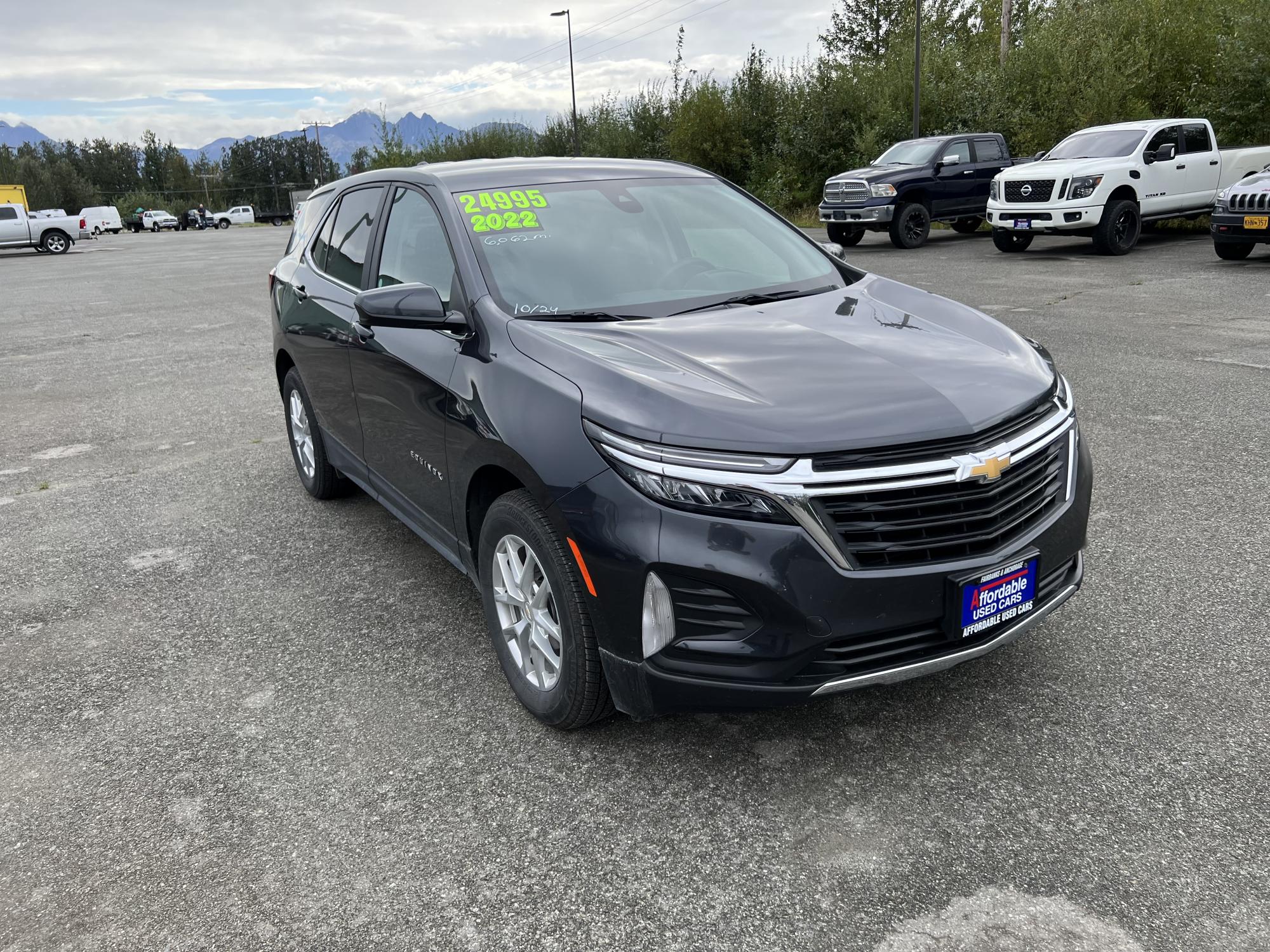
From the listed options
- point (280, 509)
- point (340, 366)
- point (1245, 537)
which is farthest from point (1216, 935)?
point (280, 509)

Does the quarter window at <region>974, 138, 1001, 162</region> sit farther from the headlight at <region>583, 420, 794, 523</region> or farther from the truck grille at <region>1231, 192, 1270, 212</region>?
the headlight at <region>583, 420, 794, 523</region>

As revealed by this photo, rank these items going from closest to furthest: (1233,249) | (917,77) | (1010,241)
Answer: (1233,249)
(1010,241)
(917,77)

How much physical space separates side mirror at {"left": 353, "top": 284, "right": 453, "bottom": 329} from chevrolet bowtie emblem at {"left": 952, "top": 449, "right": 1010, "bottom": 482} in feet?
5.70

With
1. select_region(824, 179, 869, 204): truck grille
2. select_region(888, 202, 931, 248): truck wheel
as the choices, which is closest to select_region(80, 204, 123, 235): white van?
select_region(824, 179, 869, 204): truck grille

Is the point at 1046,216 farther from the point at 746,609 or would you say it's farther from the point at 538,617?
the point at 746,609

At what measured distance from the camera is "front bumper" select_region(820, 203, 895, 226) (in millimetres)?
18406

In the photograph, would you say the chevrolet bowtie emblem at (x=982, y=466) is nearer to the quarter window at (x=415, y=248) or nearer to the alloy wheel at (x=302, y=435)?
the quarter window at (x=415, y=248)

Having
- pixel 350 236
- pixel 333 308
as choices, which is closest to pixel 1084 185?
pixel 350 236

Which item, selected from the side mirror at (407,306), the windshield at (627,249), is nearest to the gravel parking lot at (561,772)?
the side mirror at (407,306)

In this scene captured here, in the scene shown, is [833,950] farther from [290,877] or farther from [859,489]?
[290,877]

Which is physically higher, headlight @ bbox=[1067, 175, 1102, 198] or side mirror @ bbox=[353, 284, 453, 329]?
headlight @ bbox=[1067, 175, 1102, 198]

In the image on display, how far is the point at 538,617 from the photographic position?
3074 millimetres

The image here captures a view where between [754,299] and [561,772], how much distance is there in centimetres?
179

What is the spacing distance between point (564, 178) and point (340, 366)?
4.44 ft
